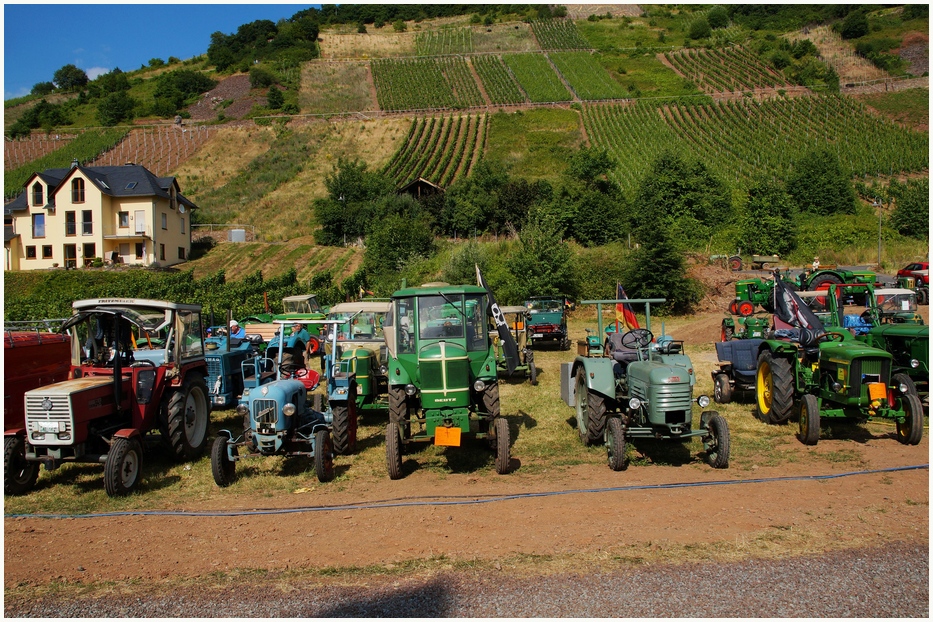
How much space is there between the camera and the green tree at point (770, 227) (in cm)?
3750

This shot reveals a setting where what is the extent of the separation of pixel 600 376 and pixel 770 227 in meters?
33.3

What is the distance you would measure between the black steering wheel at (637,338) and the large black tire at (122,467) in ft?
22.5

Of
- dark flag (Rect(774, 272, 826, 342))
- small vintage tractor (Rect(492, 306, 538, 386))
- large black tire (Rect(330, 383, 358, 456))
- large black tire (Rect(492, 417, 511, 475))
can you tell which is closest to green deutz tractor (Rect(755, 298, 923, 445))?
dark flag (Rect(774, 272, 826, 342))

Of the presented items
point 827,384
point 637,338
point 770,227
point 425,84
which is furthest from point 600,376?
point 425,84

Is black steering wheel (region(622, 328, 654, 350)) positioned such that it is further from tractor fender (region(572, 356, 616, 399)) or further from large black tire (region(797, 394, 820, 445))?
large black tire (region(797, 394, 820, 445))

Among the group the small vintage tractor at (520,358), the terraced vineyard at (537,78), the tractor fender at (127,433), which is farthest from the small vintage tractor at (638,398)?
the terraced vineyard at (537,78)

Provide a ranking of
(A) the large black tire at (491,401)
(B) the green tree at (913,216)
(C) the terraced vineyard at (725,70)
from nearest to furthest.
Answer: (A) the large black tire at (491,401), (B) the green tree at (913,216), (C) the terraced vineyard at (725,70)

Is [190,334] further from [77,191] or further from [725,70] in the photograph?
[725,70]

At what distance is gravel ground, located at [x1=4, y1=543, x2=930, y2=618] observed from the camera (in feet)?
15.3

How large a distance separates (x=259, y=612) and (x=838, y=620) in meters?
4.16

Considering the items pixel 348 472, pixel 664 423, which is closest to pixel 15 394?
pixel 348 472

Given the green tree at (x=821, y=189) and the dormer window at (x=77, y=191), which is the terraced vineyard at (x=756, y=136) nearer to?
the green tree at (x=821, y=189)

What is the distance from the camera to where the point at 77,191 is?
41344 millimetres

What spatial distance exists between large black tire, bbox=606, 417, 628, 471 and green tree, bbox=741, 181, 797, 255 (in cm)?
3320
